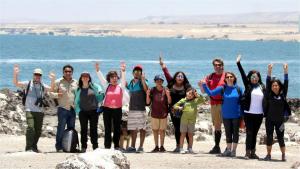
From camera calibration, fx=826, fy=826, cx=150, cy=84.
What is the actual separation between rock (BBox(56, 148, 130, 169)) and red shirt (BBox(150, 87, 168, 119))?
3622 mm

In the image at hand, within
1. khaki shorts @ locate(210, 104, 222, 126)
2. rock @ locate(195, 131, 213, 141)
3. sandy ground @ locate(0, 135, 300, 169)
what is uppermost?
khaki shorts @ locate(210, 104, 222, 126)

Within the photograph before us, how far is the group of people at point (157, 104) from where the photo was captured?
Result: 16.2m

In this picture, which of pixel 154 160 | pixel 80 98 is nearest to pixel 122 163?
pixel 154 160

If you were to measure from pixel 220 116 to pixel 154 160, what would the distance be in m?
1.93

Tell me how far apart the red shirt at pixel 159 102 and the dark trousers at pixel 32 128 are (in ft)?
7.55

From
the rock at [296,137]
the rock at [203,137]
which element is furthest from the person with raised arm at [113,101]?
the rock at [296,137]

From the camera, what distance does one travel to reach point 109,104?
16641 millimetres

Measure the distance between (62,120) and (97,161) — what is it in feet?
13.3

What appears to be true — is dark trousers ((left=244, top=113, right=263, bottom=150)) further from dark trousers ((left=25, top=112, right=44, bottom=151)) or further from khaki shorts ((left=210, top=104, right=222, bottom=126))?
dark trousers ((left=25, top=112, right=44, bottom=151))

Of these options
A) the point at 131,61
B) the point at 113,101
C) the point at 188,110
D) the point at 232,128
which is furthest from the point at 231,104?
the point at 131,61

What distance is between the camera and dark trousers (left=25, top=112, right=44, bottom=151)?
16734 mm

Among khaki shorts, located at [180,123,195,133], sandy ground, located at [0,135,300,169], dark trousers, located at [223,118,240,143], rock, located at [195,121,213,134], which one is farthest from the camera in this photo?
rock, located at [195,121,213,134]

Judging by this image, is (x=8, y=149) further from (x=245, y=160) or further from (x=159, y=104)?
(x=245, y=160)

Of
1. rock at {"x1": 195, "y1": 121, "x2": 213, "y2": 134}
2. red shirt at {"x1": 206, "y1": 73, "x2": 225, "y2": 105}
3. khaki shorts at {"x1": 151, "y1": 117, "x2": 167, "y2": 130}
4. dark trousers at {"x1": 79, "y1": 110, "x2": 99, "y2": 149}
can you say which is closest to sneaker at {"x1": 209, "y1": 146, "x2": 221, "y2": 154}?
red shirt at {"x1": 206, "y1": 73, "x2": 225, "y2": 105}
